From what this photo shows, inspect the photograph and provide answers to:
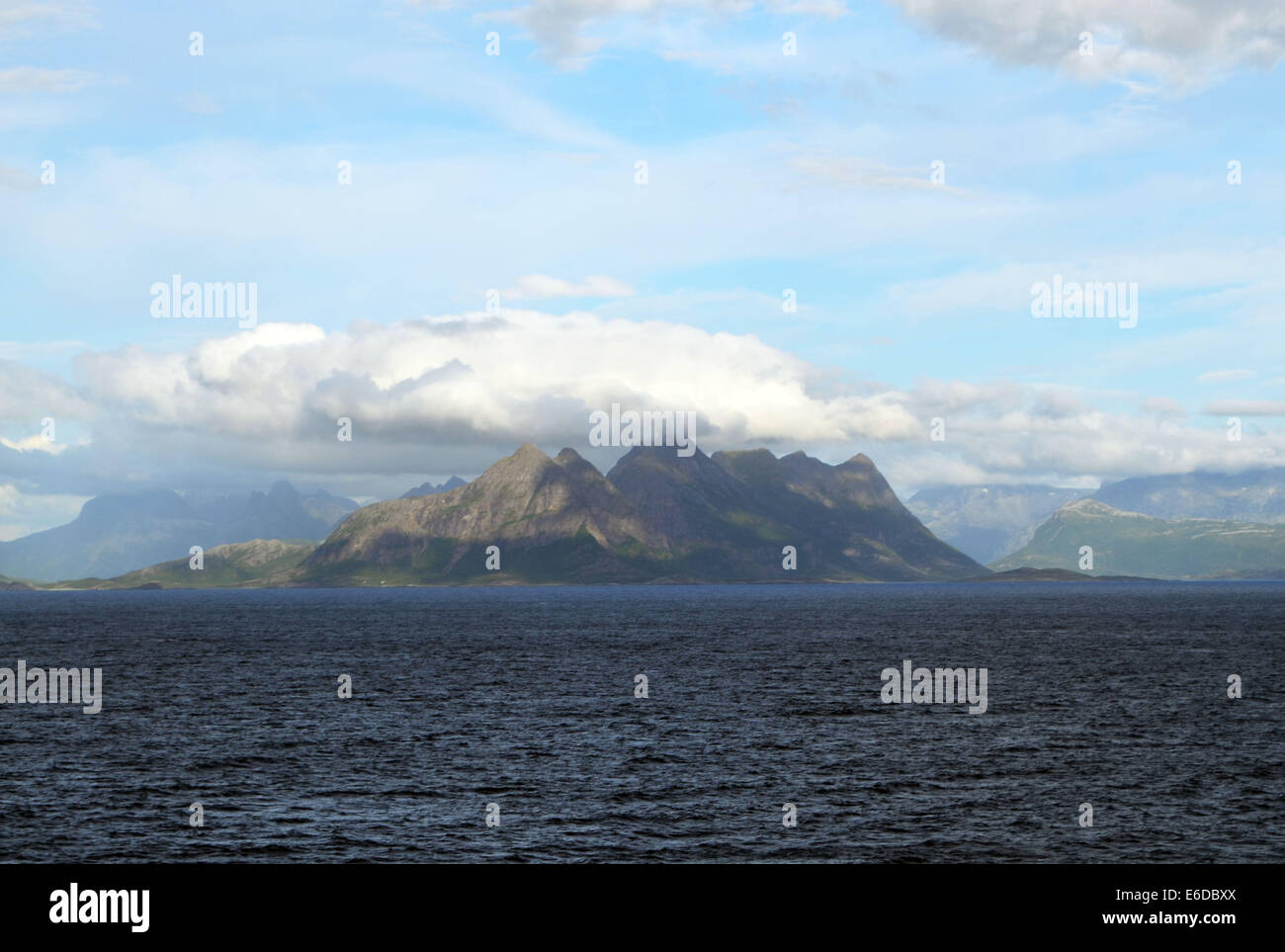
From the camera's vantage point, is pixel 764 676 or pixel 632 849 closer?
pixel 632 849

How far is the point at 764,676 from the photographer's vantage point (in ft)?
467

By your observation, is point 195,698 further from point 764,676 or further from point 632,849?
point 632,849

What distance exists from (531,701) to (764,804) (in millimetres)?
53965

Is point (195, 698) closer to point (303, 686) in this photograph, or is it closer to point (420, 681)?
point (303, 686)

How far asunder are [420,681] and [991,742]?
2956 inches

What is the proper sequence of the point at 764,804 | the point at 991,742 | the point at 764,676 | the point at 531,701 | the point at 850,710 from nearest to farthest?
the point at 764,804 → the point at 991,742 → the point at 850,710 → the point at 531,701 → the point at 764,676
